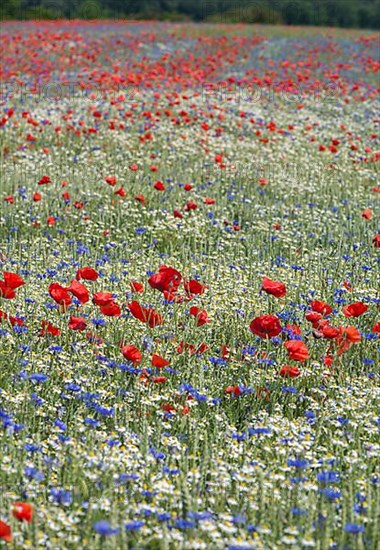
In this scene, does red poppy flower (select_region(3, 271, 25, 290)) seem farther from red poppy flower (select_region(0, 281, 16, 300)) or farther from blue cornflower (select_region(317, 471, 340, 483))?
blue cornflower (select_region(317, 471, 340, 483))

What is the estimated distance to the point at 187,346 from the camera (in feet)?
13.2

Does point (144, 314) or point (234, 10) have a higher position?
point (234, 10)

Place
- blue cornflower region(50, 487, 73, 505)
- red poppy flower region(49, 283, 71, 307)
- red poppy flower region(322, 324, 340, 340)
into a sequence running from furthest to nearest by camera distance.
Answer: red poppy flower region(49, 283, 71, 307) < red poppy flower region(322, 324, 340, 340) < blue cornflower region(50, 487, 73, 505)

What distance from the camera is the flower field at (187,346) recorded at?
2.70m

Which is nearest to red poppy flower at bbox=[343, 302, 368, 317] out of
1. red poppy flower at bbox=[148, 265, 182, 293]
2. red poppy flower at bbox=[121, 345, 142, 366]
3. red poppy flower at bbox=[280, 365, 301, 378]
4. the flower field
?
the flower field

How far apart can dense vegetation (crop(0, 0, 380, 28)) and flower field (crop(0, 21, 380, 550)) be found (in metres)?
34.0

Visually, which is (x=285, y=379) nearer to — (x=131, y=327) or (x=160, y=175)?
(x=131, y=327)

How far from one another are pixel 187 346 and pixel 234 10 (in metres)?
43.4

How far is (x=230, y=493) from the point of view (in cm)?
295

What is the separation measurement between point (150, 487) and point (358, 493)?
0.79 m

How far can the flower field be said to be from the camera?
2.70 meters

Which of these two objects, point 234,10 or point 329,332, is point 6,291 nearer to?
point 329,332

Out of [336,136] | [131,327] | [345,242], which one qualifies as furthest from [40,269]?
[336,136]

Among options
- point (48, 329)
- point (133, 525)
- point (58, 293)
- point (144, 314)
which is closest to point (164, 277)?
point (144, 314)
